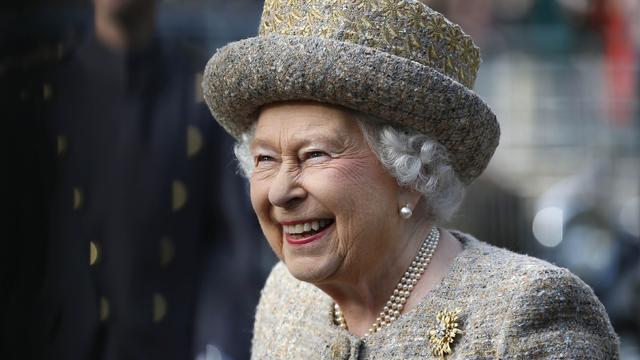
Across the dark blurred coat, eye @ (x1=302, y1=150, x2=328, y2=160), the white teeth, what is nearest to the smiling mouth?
the white teeth

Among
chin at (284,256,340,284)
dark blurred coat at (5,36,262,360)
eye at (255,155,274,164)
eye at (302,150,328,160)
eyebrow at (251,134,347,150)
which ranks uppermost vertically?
eyebrow at (251,134,347,150)

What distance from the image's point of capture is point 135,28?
4574 mm

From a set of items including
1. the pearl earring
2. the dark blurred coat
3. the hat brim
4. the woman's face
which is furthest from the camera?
the dark blurred coat

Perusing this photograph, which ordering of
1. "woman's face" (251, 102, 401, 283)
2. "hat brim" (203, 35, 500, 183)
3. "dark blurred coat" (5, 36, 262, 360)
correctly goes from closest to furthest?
"hat brim" (203, 35, 500, 183)
"woman's face" (251, 102, 401, 283)
"dark blurred coat" (5, 36, 262, 360)

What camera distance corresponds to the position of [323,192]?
3439 mm

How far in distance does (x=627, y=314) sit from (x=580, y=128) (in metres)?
5.50

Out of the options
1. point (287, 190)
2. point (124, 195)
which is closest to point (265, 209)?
point (287, 190)

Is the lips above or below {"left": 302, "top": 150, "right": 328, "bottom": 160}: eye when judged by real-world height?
below

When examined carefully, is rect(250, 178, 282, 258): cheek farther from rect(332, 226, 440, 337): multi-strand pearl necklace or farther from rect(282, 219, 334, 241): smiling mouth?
rect(332, 226, 440, 337): multi-strand pearl necklace

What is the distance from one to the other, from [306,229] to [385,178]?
25 cm

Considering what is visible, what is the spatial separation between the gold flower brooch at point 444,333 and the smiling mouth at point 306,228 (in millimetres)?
384

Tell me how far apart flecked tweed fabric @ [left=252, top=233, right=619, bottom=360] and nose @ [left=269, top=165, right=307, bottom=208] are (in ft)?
1.46

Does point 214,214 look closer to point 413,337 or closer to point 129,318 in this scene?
point 129,318

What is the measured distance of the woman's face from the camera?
11.3 feet
